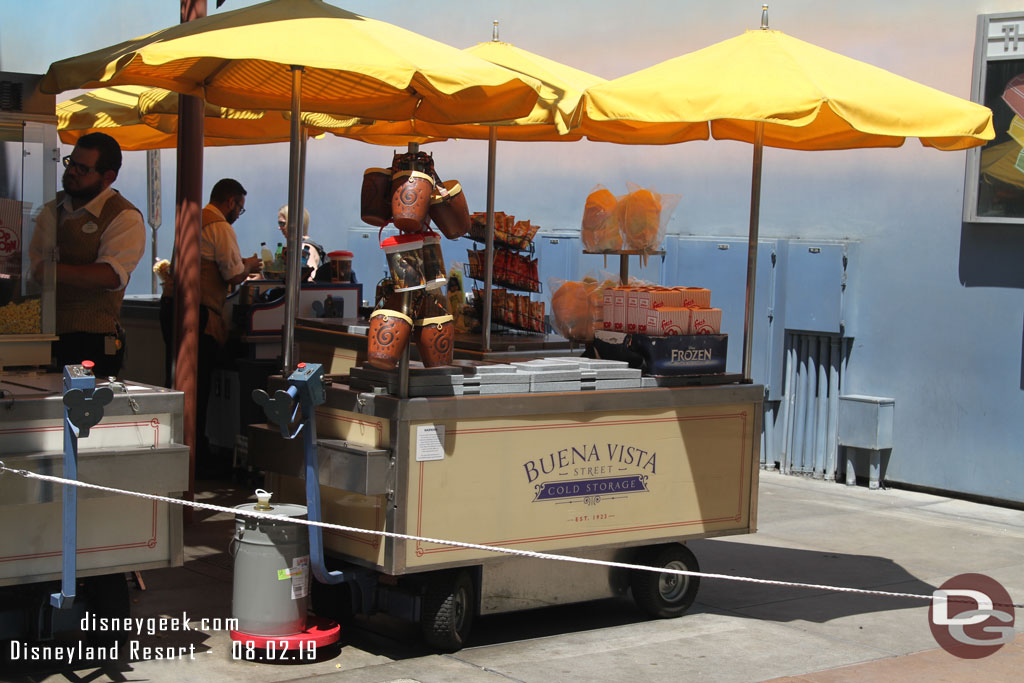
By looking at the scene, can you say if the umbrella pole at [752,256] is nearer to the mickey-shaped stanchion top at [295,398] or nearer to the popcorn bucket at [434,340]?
the popcorn bucket at [434,340]

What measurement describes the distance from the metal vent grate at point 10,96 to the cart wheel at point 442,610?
2.71 meters

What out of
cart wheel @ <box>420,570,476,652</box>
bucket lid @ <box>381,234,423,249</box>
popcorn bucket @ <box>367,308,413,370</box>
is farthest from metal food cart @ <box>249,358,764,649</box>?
bucket lid @ <box>381,234,423,249</box>

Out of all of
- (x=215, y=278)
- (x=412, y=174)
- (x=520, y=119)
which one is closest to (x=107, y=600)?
(x=412, y=174)

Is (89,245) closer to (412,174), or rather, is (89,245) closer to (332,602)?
(412,174)

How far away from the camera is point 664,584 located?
6.27 meters

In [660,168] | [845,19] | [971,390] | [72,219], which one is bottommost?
[971,390]

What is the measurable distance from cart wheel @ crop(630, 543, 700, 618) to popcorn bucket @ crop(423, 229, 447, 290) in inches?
70.2

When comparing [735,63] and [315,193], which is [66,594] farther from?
[315,193]

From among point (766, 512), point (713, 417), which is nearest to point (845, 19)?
point (766, 512)

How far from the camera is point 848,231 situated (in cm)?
995

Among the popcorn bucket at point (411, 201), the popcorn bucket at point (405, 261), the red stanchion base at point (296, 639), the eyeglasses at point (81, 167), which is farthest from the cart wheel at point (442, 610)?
the eyeglasses at point (81, 167)

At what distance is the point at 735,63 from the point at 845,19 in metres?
4.27

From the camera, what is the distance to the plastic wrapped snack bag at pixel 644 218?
262 inches

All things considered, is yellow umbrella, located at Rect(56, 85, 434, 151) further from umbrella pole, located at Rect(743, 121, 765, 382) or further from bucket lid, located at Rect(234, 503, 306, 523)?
bucket lid, located at Rect(234, 503, 306, 523)
